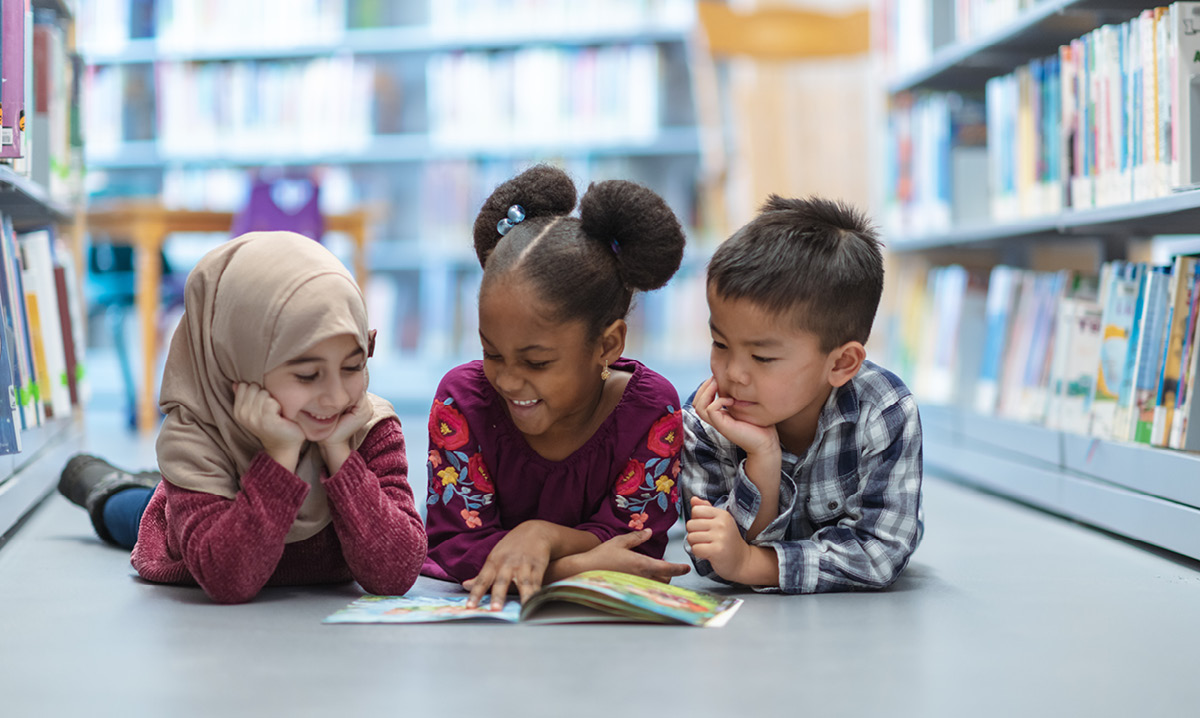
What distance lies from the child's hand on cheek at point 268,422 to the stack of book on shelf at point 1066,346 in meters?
1.42

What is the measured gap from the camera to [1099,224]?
7.80ft

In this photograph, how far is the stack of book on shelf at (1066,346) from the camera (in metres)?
1.94

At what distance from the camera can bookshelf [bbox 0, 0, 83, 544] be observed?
1.99m

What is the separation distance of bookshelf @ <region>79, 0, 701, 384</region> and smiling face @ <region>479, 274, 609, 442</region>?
3.29 m

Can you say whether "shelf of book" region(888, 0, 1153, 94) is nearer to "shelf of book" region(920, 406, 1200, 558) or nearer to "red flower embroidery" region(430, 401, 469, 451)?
"shelf of book" region(920, 406, 1200, 558)

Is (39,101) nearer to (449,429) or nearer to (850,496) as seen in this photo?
(449,429)

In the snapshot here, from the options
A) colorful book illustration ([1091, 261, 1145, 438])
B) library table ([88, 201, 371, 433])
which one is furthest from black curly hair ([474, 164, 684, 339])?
library table ([88, 201, 371, 433])

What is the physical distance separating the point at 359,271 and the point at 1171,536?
2.93 m

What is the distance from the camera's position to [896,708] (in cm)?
108

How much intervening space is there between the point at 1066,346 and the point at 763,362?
1131 mm

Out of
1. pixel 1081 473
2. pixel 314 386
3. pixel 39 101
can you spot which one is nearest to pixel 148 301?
pixel 39 101

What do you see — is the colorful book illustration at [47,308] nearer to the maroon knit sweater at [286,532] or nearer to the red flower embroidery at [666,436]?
the maroon knit sweater at [286,532]

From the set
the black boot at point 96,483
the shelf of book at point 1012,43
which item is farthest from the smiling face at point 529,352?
the shelf of book at point 1012,43

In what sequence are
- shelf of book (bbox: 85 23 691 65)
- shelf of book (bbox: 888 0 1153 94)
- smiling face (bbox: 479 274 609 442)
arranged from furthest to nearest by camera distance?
shelf of book (bbox: 85 23 691 65) < shelf of book (bbox: 888 0 1153 94) < smiling face (bbox: 479 274 609 442)
